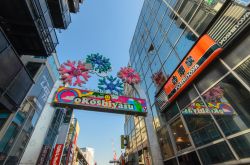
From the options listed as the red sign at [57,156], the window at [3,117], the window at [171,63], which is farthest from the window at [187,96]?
the red sign at [57,156]

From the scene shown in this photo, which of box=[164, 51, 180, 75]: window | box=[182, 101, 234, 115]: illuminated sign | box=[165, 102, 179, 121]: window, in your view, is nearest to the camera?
box=[182, 101, 234, 115]: illuminated sign

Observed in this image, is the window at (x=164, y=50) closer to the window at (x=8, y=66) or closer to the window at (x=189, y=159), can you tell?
the window at (x=189, y=159)

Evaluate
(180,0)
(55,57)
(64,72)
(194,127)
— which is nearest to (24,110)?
(64,72)

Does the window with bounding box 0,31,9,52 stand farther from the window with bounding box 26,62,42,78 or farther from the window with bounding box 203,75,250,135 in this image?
the window with bounding box 203,75,250,135

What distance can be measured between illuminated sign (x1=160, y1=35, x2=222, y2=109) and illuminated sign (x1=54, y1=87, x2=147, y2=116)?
7.86 ft

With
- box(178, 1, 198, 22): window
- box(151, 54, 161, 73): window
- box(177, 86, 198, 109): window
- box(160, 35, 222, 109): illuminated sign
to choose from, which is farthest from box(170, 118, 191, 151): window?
box(178, 1, 198, 22): window

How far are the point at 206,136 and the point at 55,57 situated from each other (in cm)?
1748

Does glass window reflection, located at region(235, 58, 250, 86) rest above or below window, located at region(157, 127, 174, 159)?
above

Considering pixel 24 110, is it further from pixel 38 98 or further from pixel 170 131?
pixel 170 131

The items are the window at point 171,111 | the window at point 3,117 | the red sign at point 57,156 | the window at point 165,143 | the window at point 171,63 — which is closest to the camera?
the window at point 3,117

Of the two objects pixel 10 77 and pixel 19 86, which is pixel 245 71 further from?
pixel 19 86

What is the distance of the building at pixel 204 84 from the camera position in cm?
491

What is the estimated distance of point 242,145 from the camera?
15.5 ft

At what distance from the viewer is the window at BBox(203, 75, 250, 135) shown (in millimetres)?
4789
